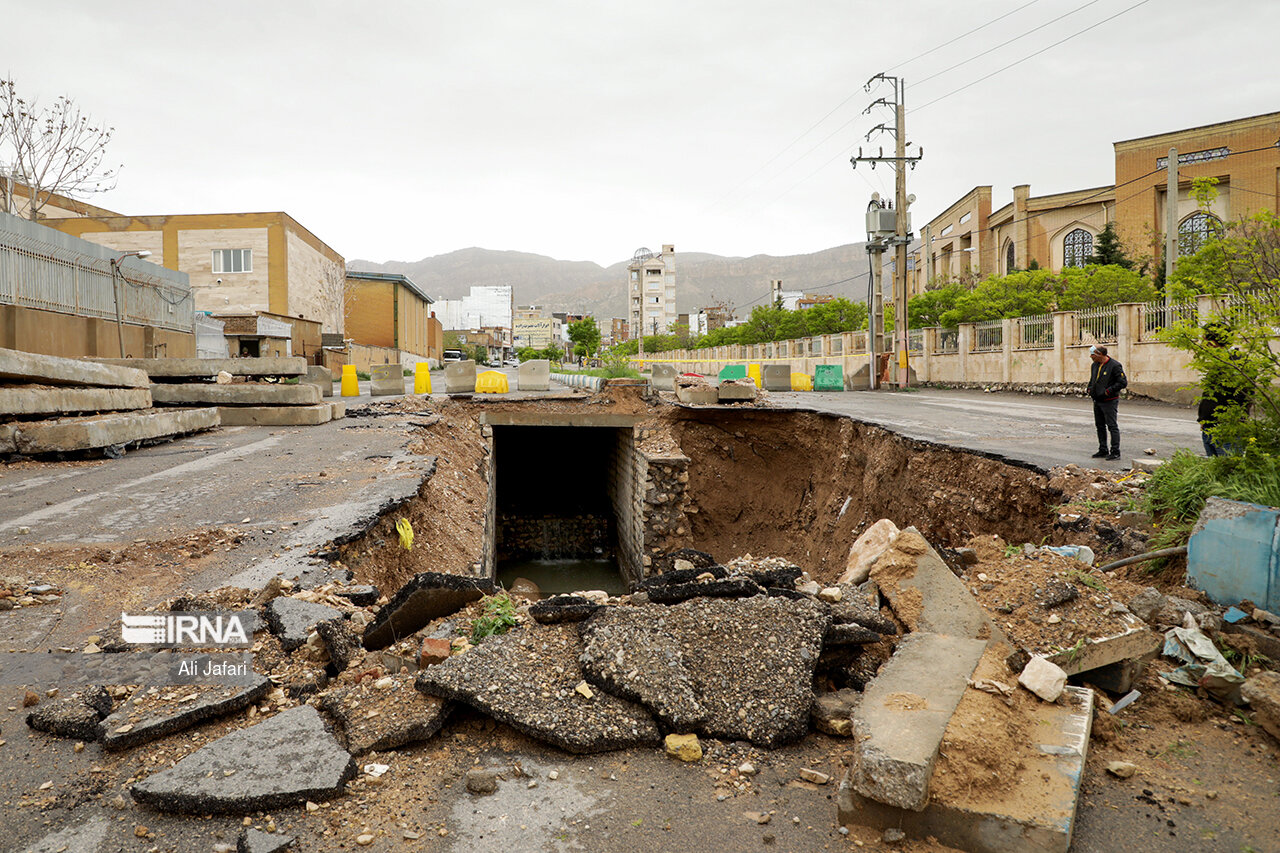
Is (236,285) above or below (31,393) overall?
above

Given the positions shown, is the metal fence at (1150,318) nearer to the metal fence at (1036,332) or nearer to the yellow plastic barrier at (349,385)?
the metal fence at (1036,332)

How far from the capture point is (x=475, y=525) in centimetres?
938

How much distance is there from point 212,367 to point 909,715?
1418 centimetres

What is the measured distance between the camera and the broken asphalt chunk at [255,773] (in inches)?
95.5

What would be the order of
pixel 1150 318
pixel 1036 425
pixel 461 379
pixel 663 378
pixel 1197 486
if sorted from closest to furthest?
1. pixel 1197 486
2. pixel 1036 425
3. pixel 1150 318
4. pixel 461 379
5. pixel 663 378

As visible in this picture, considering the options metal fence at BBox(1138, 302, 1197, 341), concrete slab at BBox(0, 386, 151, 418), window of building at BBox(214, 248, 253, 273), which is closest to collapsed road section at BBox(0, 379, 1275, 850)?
concrete slab at BBox(0, 386, 151, 418)

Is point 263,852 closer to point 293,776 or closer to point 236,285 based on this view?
point 293,776

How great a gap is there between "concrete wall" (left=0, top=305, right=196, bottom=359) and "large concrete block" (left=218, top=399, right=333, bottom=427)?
189 inches

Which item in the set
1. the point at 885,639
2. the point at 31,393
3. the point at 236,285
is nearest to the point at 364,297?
the point at 236,285

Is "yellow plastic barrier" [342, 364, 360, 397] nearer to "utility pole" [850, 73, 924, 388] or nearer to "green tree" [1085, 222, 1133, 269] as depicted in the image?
"utility pole" [850, 73, 924, 388]

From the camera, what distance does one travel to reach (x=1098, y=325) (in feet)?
65.5

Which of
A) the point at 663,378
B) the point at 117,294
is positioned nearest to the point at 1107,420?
the point at 663,378

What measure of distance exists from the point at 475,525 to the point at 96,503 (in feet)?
13.3

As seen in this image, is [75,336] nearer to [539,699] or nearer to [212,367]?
[212,367]
